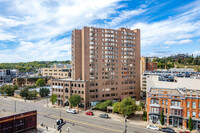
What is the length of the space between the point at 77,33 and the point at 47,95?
48597mm

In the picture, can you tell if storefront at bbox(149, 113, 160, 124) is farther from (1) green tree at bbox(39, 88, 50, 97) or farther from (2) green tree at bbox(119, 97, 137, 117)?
(1) green tree at bbox(39, 88, 50, 97)

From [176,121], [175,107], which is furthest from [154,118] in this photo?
[175,107]

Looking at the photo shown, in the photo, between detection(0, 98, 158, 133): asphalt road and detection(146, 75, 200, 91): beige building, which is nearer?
detection(0, 98, 158, 133): asphalt road

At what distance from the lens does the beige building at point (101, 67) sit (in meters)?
70.7

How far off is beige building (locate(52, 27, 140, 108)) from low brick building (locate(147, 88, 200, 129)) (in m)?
31.9

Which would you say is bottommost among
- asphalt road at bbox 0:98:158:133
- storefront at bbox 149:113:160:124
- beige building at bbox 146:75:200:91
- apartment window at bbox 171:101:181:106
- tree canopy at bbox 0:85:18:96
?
asphalt road at bbox 0:98:158:133

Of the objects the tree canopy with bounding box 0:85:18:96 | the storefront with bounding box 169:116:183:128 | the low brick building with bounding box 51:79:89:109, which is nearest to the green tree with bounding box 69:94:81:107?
the low brick building with bounding box 51:79:89:109

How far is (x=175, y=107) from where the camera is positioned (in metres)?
44.9

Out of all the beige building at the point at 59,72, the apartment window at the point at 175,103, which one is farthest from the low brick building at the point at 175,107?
the beige building at the point at 59,72

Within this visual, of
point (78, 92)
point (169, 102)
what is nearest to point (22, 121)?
point (78, 92)

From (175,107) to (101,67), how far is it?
41984 millimetres

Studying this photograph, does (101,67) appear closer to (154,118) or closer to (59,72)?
(154,118)

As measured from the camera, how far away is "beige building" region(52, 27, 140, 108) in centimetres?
7069

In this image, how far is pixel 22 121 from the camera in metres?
36.7
